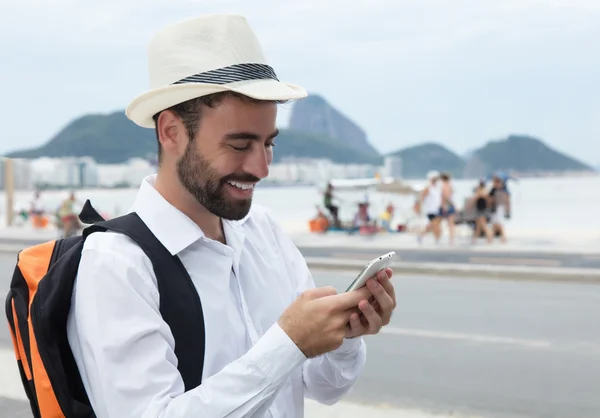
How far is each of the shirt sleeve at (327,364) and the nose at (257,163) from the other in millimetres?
426

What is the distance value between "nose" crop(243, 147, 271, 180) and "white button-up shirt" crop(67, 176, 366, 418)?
0.18m

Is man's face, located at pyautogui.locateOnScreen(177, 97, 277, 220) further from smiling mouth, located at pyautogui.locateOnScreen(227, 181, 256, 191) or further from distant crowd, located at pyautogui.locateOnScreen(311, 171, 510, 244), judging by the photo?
distant crowd, located at pyautogui.locateOnScreen(311, 171, 510, 244)

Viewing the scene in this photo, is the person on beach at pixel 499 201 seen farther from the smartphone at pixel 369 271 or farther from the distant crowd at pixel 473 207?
the smartphone at pixel 369 271

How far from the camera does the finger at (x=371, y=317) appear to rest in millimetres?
1586

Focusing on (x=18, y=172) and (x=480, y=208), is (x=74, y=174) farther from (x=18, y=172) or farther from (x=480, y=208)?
(x=480, y=208)

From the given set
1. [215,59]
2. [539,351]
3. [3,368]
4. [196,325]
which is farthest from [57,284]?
[539,351]

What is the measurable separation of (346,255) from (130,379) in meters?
15.2

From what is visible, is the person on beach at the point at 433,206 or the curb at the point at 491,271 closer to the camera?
the curb at the point at 491,271

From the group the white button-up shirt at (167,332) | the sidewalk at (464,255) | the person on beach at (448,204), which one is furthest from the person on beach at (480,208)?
the white button-up shirt at (167,332)

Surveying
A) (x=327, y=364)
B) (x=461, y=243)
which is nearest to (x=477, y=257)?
(x=461, y=243)

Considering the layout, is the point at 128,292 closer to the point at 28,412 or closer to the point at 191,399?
the point at 191,399

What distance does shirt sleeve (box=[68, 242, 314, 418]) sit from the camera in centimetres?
148

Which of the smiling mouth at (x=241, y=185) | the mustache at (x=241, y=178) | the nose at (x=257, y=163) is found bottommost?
the smiling mouth at (x=241, y=185)

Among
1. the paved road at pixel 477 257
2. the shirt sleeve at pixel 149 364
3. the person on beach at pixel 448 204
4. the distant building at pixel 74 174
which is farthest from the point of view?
the distant building at pixel 74 174
